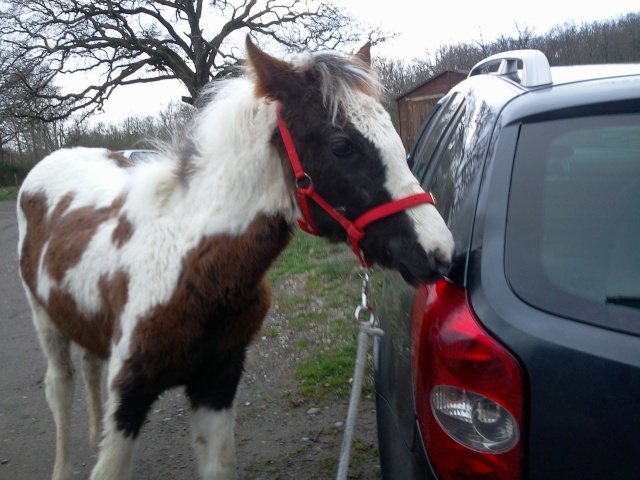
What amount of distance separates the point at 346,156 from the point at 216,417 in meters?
1.44

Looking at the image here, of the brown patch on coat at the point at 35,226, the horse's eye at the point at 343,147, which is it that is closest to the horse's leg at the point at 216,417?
the horse's eye at the point at 343,147

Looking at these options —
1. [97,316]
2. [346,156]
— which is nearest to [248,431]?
[97,316]

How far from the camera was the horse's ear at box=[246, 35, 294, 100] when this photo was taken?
87.3 inches

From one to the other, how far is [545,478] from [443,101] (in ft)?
9.38

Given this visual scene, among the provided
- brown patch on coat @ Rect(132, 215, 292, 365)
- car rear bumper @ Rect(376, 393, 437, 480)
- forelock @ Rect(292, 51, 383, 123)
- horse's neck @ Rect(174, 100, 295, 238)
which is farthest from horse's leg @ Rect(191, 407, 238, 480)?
forelock @ Rect(292, 51, 383, 123)

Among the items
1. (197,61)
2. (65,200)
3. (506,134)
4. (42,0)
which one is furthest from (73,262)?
(42,0)

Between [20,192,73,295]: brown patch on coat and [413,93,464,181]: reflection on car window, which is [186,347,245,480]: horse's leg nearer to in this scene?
[20,192,73,295]: brown patch on coat

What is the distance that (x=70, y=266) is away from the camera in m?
2.94

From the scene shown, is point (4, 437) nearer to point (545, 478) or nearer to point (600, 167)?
point (545, 478)

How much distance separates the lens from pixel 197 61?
20234 millimetres

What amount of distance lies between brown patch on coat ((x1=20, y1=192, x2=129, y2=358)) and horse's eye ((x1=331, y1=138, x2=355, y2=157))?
110 centimetres

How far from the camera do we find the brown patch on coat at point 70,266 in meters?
2.64

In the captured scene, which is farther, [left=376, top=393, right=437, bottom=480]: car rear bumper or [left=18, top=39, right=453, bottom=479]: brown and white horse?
[left=18, top=39, right=453, bottom=479]: brown and white horse

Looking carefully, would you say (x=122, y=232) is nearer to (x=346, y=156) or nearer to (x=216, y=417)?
(x=216, y=417)
